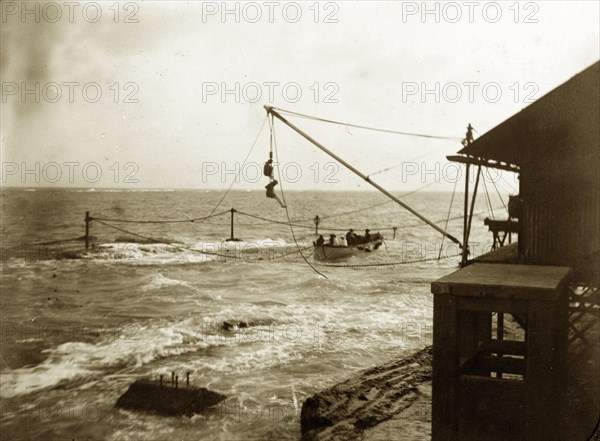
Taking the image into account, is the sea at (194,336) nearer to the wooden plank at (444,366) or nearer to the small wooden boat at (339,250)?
the small wooden boat at (339,250)

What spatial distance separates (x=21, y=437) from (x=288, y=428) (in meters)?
6.26

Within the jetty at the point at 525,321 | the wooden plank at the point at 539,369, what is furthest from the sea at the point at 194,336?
the wooden plank at the point at 539,369

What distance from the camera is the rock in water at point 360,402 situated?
33.4 ft

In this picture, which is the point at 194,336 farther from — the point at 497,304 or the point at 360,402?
the point at 497,304

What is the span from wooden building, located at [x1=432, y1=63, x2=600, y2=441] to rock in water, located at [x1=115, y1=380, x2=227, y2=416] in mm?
7162

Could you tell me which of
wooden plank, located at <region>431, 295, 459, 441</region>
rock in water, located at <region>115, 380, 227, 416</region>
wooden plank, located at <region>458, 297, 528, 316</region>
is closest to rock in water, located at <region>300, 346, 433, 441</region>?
wooden plank, located at <region>431, 295, 459, 441</region>

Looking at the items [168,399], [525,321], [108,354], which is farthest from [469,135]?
[108,354]

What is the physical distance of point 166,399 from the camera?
1340 cm

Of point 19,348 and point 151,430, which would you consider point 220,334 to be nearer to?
point 19,348

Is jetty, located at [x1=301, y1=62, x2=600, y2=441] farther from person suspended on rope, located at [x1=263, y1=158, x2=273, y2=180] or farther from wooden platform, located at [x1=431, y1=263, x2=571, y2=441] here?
person suspended on rope, located at [x1=263, y1=158, x2=273, y2=180]

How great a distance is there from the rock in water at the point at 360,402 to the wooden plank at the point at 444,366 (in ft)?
7.28

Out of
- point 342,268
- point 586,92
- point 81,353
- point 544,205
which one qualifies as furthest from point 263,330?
point 342,268

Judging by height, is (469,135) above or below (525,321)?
above

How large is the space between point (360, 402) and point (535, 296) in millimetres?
5443
